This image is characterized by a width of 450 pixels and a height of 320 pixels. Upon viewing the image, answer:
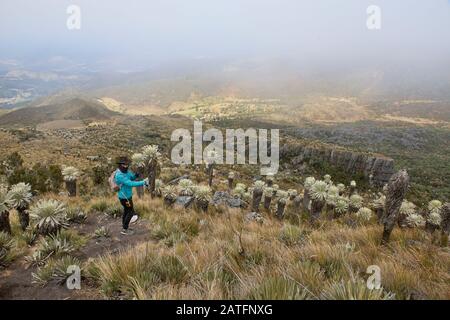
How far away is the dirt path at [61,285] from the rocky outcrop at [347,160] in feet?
146

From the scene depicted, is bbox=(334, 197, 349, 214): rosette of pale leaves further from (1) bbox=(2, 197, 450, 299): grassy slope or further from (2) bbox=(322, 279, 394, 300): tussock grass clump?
(2) bbox=(322, 279, 394, 300): tussock grass clump

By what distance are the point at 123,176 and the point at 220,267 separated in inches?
193

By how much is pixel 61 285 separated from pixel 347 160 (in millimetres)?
50980

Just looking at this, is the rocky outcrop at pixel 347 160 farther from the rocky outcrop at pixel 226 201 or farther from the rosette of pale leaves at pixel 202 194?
the rosette of pale leaves at pixel 202 194

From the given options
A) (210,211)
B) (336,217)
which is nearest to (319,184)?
(336,217)

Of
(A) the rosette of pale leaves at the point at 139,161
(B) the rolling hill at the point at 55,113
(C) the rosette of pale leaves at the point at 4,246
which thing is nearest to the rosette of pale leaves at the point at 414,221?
(A) the rosette of pale leaves at the point at 139,161

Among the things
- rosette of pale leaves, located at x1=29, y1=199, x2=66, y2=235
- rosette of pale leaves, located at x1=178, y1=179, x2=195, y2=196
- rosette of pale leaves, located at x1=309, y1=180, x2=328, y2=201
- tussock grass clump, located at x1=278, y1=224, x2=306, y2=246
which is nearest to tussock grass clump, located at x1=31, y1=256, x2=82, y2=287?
rosette of pale leaves, located at x1=29, y1=199, x2=66, y2=235

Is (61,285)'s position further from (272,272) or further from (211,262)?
(272,272)

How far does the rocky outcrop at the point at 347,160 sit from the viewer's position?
1837 inches

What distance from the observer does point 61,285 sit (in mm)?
4711
